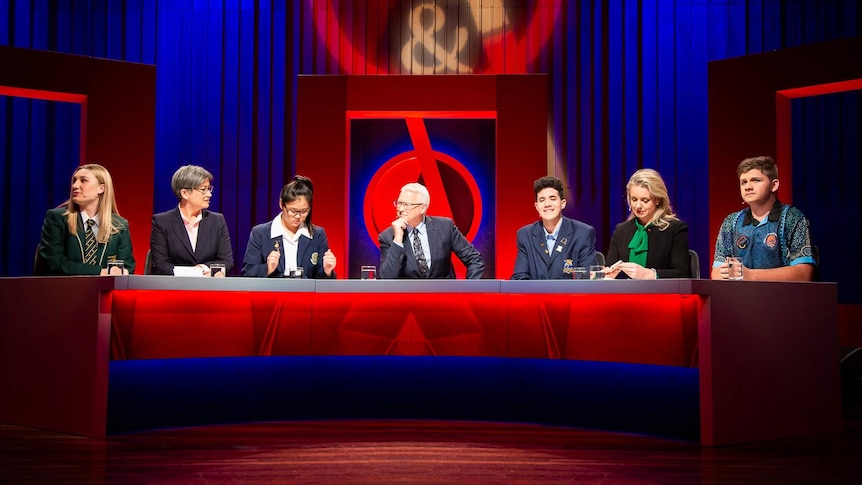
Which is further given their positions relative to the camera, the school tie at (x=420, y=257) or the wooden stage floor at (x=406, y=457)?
the school tie at (x=420, y=257)

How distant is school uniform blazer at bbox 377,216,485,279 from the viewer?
4098 mm

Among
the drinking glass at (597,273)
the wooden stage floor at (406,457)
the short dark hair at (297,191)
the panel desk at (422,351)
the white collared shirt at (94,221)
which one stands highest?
the short dark hair at (297,191)

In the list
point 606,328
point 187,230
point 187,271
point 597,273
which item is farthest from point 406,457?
point 187,230

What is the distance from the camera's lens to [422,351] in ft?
11.8

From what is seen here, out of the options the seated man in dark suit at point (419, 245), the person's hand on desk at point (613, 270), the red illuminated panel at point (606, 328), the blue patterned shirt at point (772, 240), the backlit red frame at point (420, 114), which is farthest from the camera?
the backlit red frame at point (420, 114)

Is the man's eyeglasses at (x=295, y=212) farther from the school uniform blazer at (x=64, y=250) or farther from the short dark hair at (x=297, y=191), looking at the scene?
the school uniform blazer at (x=64, y=250)

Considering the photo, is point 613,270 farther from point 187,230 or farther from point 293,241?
point 187,230

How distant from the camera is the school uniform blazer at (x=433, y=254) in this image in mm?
4098

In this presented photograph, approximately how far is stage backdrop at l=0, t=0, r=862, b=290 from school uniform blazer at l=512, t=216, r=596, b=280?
2.29m

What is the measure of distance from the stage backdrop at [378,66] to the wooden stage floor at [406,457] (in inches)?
123

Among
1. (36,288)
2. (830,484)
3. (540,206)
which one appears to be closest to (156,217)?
(36,288)

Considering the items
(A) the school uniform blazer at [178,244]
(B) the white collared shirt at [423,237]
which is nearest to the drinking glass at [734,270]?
(B) the white collared shirt at [423,237]

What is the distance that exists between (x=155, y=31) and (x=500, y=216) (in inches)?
128

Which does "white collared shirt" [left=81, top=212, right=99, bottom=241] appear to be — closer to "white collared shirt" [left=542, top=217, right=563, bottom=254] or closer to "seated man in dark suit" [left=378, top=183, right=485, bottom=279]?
"seated man in dark suit" [left=378, top=183, right=485, bottom=279]
